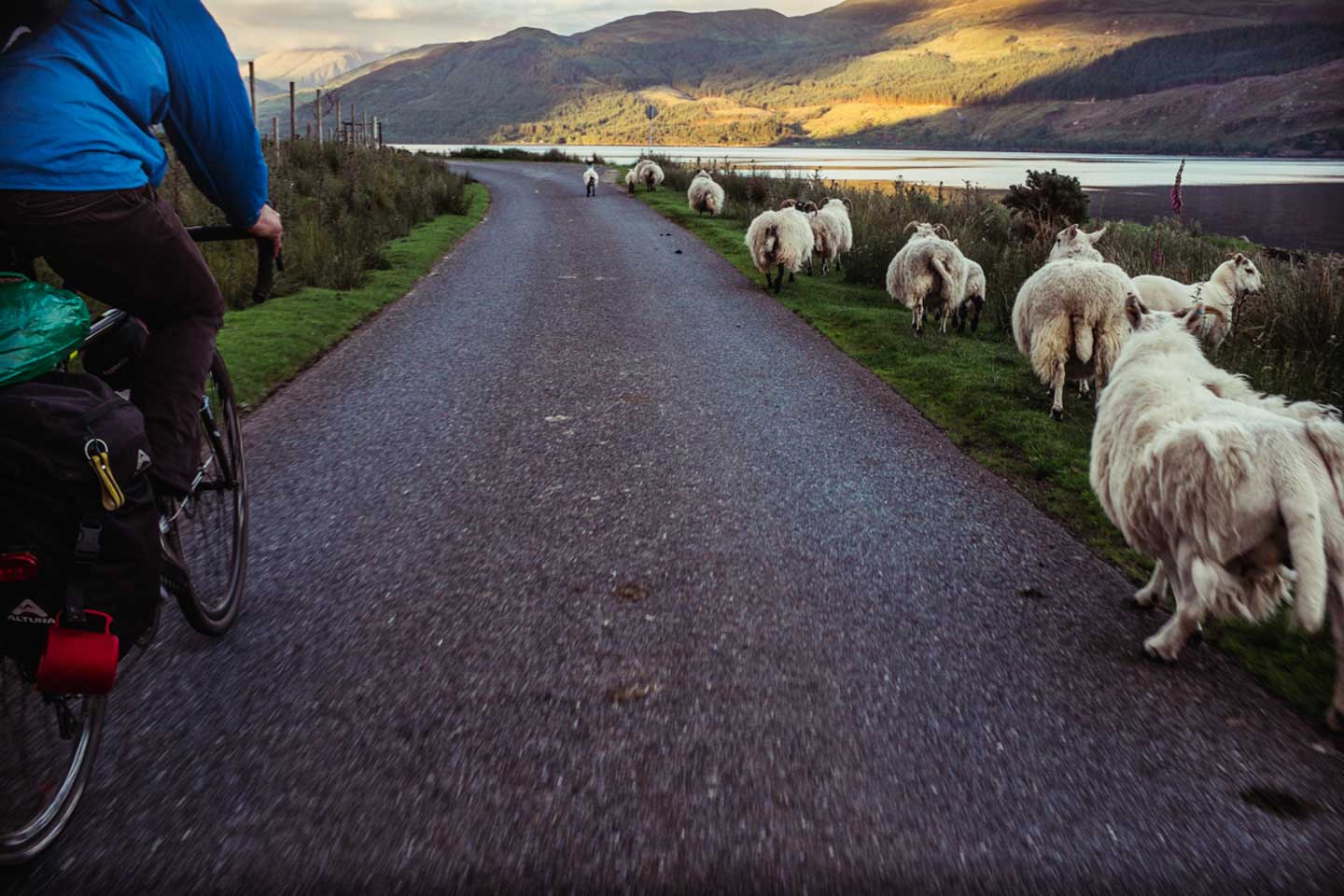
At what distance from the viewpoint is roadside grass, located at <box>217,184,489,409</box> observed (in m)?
7.33

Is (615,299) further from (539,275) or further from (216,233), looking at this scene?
(216,233)

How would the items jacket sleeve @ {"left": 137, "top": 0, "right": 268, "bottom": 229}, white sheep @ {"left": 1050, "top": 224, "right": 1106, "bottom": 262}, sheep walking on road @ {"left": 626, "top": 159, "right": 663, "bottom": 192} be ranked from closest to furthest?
jacket sleeve @ {"left": 137, "top": 0, "right": 268, "bottom": 229}
white sheep @ {"left": 1050, "top": 224, "right": 1106, "bottom": 262}
sheep walking on road @ {"left": 626, "top": 159, "right": 663, "bottom": 192}

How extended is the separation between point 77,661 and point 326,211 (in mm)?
14888

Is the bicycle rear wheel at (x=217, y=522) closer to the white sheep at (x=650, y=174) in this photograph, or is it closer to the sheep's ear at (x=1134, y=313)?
the sheep's ear at (x=1134, y=313)

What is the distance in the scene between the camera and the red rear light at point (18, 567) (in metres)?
1.95

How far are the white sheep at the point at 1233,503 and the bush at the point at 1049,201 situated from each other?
13.0m

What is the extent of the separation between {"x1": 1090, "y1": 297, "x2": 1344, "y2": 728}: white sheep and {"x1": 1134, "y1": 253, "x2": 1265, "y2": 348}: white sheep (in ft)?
15.8

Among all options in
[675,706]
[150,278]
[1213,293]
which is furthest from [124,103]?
[1213,293]

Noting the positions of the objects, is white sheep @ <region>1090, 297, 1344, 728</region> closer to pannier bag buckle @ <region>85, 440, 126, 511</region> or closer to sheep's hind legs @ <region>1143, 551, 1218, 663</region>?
sheep's hind legs @ <region>1143, 551, 1218, 663</region>

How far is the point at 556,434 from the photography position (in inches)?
239

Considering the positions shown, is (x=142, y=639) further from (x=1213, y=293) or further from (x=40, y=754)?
(x=1213, y=293)

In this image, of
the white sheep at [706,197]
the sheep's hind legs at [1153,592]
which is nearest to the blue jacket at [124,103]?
the sheep's hind legs at [1153,592]

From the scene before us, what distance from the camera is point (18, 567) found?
196 centimetres

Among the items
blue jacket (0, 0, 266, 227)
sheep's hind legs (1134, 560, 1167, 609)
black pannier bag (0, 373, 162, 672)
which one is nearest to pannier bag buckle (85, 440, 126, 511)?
black pannier bag (0, 373, 162, 672)
